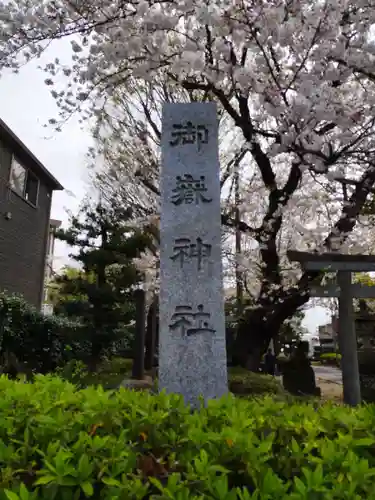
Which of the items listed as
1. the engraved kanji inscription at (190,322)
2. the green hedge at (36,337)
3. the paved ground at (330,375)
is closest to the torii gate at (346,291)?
the engraved kanji inscription at (190,322)

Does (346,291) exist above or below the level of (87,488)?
above

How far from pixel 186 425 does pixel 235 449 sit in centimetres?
38

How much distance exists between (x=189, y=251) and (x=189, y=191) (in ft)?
2.52

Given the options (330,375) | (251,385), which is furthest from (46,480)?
(330,375)

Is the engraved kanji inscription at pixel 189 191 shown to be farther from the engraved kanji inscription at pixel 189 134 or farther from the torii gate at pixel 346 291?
the torii gate at pixel 346 291

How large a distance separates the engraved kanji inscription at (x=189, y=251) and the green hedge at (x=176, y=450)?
2678 millimetres

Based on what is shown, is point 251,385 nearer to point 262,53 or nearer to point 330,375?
point 262,53

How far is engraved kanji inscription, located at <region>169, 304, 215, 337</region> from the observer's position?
4906mm

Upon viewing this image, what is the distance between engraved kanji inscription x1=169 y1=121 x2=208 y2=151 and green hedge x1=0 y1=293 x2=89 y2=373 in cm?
781

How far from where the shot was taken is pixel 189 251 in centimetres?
514

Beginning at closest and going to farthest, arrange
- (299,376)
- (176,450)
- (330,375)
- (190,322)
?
1. (176,450)
2. (190,322)
3. (299,376)
4. (330,375)

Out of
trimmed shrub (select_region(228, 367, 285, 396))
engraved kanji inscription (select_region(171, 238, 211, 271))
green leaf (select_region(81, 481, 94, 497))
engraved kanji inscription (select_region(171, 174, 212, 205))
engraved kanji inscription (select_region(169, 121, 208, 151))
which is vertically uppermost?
engraved kanji inscription (select_region(169, 121, 208, 151))

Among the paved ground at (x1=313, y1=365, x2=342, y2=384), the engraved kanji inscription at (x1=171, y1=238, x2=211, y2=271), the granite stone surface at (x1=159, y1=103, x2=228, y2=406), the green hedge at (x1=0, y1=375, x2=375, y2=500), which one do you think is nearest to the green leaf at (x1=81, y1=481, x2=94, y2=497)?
the green hedge at (x1=0, y1=375, x2=375, y2=500)

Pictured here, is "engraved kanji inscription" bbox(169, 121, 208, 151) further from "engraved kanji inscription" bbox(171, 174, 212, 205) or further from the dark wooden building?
the dark wooden building
